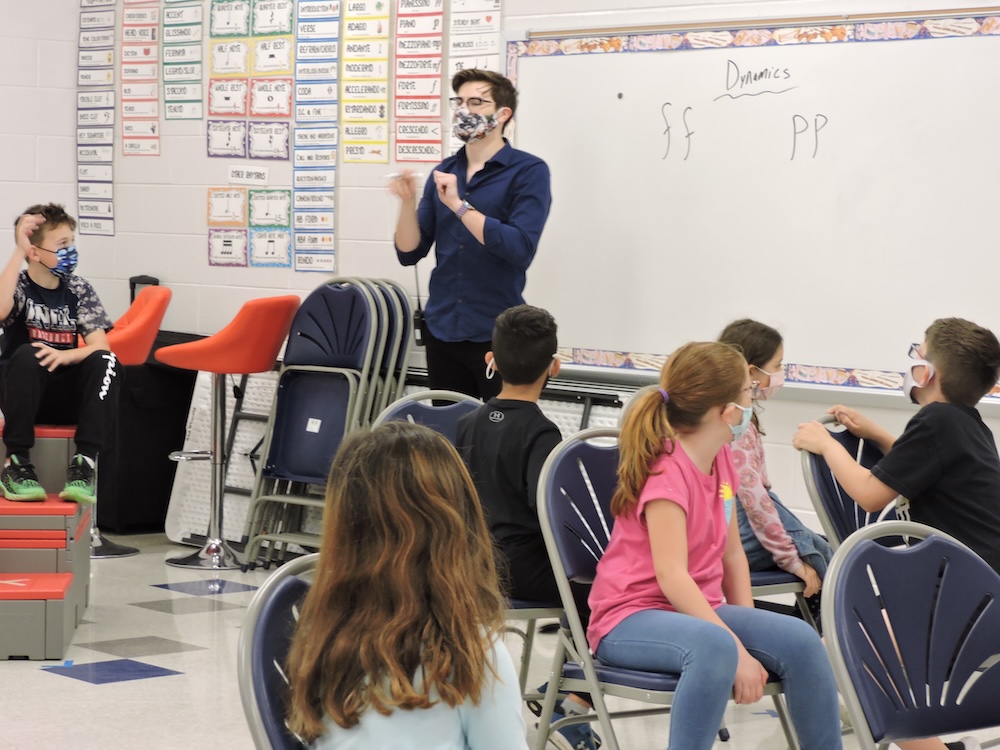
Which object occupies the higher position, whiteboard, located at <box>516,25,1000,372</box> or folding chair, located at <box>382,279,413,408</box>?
whiteboard, located at <box>516,25,1000,372</box>

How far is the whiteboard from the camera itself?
12.8 feet

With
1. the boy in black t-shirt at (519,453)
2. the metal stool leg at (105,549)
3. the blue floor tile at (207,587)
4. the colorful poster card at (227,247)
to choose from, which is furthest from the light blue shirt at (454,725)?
the colorful poster card at (227,247)

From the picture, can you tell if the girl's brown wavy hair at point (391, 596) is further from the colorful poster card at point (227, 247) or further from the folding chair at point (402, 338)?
the colorful poster card at point (227, 247)

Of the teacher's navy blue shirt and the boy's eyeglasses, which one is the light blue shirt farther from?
the boy's eyeglasses

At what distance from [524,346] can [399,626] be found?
5.25 feet

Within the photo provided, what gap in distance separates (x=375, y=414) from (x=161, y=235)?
1.57 m

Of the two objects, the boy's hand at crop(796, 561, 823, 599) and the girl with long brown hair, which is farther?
the boy's hand at crop(796, 561, 823, 599)

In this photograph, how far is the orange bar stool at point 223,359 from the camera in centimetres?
514

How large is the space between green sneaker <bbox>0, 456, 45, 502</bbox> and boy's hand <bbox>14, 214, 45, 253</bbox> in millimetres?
725

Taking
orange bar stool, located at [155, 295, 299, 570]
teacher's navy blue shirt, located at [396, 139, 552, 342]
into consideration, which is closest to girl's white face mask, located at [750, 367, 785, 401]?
teacher's navy blue shirt, located at [396, 139, 552, 342]

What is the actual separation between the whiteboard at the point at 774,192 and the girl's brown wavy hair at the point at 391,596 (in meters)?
2.79

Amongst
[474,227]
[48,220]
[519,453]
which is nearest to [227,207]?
[48,220]

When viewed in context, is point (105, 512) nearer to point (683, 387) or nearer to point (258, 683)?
point (683, 387)

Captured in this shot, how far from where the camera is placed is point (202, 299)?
591cm
